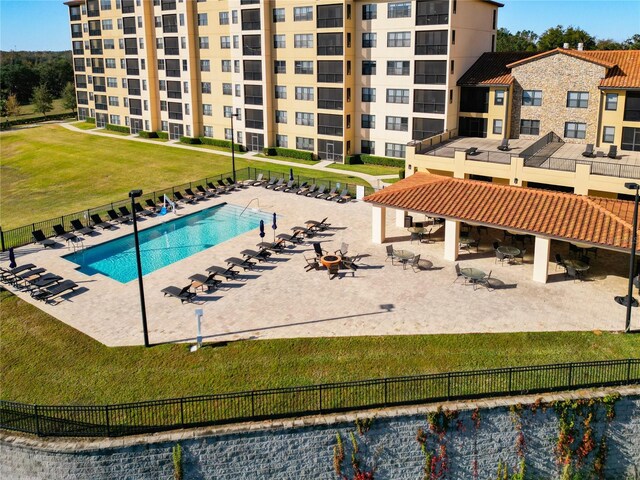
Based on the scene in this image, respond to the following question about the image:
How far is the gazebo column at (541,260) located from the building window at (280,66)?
3925 centimetres

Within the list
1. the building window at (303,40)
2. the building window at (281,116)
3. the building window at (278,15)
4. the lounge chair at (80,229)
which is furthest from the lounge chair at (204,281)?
the building window at (278,15)

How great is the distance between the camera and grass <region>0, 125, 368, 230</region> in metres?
48.4

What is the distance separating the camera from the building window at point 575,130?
4231 cm

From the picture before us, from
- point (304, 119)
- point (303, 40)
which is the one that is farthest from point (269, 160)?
point (303, 40)

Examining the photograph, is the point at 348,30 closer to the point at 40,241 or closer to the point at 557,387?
the point at 40,241

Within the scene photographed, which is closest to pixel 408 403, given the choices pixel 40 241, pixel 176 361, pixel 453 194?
pixel 176 361

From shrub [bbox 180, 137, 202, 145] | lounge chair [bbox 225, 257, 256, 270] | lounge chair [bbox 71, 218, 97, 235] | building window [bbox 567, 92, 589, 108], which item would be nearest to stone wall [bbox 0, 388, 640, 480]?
lounge chair [bbox 225, 257, 256, 270]

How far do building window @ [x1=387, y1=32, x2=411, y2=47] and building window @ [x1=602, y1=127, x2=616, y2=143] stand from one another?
18.5m

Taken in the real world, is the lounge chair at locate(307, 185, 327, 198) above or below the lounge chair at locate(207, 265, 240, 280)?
above

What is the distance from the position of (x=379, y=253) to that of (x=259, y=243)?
7.06 metres

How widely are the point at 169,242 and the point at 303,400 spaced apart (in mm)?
19311

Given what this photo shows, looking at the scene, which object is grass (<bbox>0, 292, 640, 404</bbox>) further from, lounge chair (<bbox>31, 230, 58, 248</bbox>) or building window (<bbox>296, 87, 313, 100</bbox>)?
building window (<bbox>296, 87, 313, 100</bbox>)

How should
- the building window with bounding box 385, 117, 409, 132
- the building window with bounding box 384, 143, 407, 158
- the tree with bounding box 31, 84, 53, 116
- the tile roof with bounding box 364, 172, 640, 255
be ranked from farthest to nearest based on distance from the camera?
the tree with bounding box 31, 84, 53, 116 → the building window with bounding box 384, 143, 407, 158 → the building window with bounding box 385, 117, 409, 132 → the tile roof with bounding box 364, 172, 640, 255

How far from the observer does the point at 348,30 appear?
53188 millimetres
